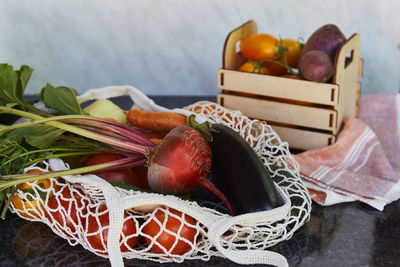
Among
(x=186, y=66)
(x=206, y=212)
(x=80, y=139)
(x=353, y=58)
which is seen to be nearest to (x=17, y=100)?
(x=80, y=139)

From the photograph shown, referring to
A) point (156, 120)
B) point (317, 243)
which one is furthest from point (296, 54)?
point (317, 243)

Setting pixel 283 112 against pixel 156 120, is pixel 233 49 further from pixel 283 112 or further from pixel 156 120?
pixel 156 120

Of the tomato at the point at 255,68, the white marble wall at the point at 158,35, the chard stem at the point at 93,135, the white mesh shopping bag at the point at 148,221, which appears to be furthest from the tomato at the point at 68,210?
the white marble wall at the point at 158,35

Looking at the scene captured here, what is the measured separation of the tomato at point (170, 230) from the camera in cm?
68

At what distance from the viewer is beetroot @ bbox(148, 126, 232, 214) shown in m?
0.73

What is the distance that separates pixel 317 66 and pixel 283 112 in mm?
124

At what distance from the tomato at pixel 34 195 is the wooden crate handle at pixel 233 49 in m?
0.52

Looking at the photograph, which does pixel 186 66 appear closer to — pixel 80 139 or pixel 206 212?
pixel 80 139

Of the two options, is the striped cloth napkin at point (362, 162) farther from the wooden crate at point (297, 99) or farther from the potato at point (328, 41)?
the potato at point (328, 41)

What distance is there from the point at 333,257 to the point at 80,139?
445 millimetres

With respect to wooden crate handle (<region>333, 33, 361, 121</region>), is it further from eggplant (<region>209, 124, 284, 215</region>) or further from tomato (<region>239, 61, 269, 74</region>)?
eggplant (<region>209, 124, 284, 215</region>)

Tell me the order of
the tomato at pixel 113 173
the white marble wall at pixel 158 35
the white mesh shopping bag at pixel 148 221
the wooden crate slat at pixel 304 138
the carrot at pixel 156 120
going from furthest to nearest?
1. the white marble wall at pixel 158 35
2. the wooden crate slat at pixel 304 138
3. the carrot at pixel 156 120
4. the tomato at pixel 113 173
5. the white mesh shopping bag at pixel 148 221

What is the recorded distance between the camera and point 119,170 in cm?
82

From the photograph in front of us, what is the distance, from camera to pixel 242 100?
110cm
